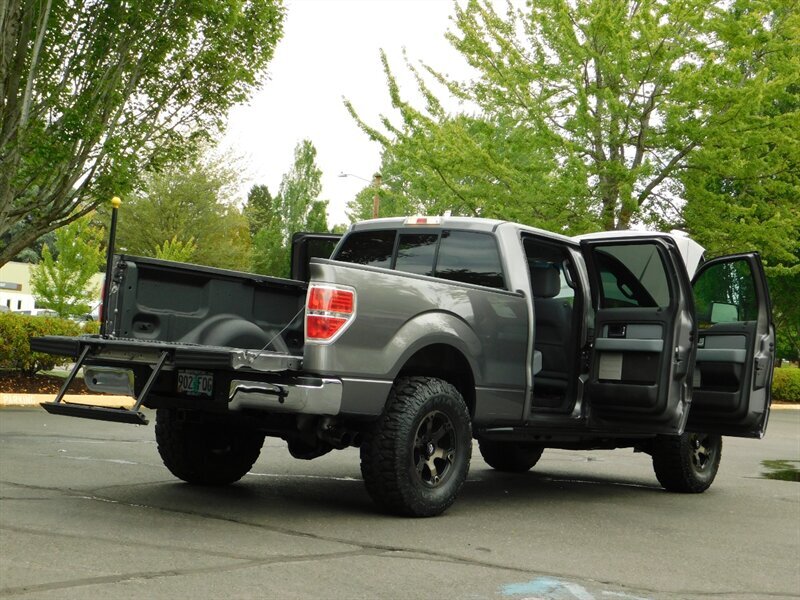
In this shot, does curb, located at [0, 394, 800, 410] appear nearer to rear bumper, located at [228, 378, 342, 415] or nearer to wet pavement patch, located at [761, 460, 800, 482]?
wet pavement patch, located at [761, 460, 800, 482]

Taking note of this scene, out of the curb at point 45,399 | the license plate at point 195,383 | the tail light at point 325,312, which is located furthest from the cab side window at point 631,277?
the curb at point 45,399

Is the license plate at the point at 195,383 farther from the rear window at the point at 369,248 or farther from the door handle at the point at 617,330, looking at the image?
the door handle at the point at 617,330

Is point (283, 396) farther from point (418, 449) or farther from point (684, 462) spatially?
point (684, 462)

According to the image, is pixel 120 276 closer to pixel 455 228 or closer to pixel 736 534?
pixel 455 228

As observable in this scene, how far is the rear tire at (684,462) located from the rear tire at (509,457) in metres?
1.30

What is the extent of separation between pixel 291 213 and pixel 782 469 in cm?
5109

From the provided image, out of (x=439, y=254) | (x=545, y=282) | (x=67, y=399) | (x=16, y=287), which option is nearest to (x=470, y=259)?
(x=439, y=254)

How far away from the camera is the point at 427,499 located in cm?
660

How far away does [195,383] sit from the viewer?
623 cm

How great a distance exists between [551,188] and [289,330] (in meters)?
12.4

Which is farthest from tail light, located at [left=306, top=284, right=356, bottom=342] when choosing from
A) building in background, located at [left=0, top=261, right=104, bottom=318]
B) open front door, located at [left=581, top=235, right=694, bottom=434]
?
building in background, located at [left=0, top=261, right=104, bottom=318]

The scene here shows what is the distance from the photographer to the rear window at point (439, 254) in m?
7.58

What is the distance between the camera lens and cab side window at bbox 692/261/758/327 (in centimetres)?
845

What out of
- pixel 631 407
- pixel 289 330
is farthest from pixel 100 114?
pixel 631 407
